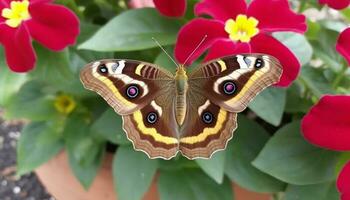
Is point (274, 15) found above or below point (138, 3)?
above

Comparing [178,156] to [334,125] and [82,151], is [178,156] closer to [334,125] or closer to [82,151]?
[82,151]

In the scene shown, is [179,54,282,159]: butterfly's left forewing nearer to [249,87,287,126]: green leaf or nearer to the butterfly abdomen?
the butterfly abdomen

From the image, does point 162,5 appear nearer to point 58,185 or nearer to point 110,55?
point 110,55

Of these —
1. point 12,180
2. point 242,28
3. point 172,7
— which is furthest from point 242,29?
point 12,180

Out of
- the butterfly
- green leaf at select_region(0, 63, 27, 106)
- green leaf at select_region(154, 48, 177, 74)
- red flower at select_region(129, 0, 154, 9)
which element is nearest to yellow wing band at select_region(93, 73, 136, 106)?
the butterfly

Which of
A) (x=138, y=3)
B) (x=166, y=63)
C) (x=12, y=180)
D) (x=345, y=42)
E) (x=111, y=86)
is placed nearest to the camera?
(x=111, y=86)

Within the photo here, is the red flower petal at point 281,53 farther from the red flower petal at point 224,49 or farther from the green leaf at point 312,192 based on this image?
the green leaf at point 312,192

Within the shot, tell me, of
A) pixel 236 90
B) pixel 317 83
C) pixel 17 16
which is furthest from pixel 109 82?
pixel 317 83
